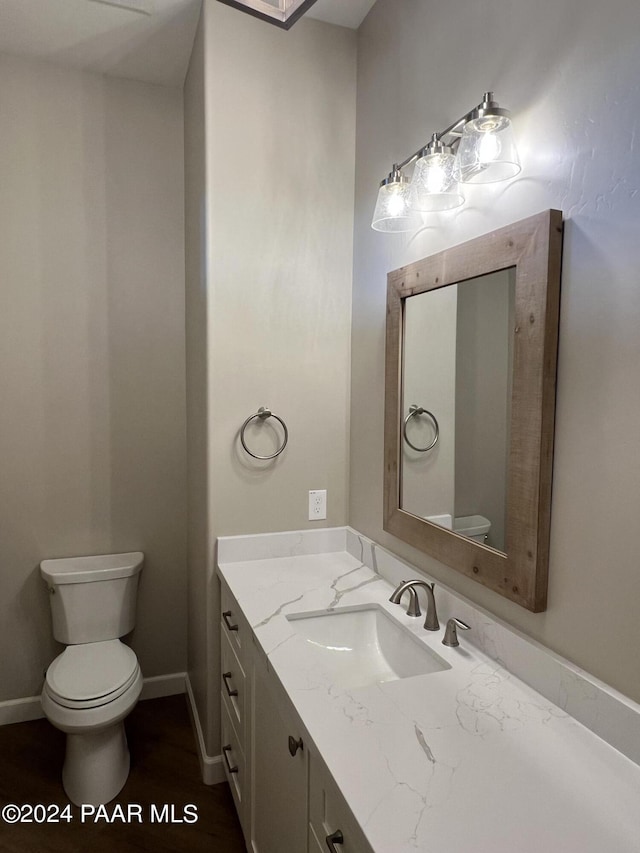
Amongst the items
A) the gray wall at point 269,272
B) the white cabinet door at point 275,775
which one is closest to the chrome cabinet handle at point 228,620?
the gray wall at point 269,272

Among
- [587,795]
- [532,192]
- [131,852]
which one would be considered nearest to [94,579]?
[131,852]

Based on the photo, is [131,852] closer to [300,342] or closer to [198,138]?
[300,342]

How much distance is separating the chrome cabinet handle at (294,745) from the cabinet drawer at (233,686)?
1.52ft

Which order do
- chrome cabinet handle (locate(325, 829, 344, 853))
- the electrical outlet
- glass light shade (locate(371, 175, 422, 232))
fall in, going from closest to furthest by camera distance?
chrome cabinet handle (locate(325, 829, 344, 853)) < glass light shade (locate(371, 175, 422, 232)) < the electrical outlet

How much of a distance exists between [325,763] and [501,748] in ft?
1.08

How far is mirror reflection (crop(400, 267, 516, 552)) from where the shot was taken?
1312 mm

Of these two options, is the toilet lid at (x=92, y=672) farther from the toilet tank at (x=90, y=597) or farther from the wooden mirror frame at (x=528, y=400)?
the wooden mirror frame at (x=528, y=400)

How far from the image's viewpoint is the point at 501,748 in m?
1.01

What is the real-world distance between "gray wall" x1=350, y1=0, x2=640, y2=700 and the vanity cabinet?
553 mm

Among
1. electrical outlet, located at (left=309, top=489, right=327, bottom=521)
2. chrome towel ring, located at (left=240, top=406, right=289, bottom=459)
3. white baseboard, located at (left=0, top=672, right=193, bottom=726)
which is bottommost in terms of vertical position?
white baseboard, located at (left=0, top=672, right=193, bottom=726)

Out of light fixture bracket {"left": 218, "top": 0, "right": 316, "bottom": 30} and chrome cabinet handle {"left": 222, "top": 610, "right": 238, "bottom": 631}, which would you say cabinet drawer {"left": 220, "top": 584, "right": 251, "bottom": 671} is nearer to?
chrome cabinet handle {"left": 222, "top": 610, "right": 238, "bottom": 631}

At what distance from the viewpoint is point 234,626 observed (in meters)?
1.75

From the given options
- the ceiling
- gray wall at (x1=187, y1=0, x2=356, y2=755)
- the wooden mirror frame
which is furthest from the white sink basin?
the ceiling

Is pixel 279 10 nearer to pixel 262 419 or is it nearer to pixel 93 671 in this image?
pixel 262 419
